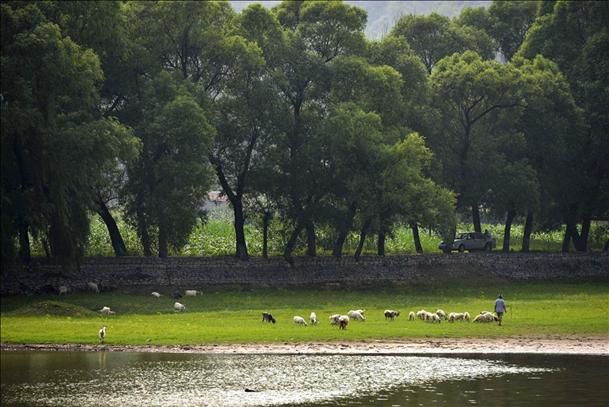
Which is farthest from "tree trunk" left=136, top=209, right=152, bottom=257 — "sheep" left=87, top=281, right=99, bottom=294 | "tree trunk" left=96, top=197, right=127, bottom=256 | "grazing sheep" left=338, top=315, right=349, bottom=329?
"grazing sheep" left=338, top=315, right=349, bottom=329

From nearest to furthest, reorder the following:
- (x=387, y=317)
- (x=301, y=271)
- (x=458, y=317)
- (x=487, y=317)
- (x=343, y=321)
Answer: (x=343, y=321) → (x=487, y=317) → (x=458, y=317) → (x=387, y=317) → (x=301, y=271)

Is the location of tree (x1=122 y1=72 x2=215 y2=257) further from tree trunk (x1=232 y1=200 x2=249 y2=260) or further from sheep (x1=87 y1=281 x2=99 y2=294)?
sheep (x1=87 y1=281 x2=99 y2=294)

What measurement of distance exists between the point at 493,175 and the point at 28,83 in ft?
148

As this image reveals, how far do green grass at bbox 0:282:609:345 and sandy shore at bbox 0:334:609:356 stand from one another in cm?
110

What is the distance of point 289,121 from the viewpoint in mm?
90438

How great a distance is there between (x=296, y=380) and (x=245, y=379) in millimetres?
2092

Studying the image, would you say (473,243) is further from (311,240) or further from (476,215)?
(311,240)

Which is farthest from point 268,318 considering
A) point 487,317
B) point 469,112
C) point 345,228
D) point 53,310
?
point 469,112

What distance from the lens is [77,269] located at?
238 feet

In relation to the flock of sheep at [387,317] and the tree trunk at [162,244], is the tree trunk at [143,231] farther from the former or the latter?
the flock of sheep at [387,317]

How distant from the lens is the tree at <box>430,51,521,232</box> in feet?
324

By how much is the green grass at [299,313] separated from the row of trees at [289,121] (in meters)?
6.02

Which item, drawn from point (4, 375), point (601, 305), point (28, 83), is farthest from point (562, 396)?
point (28, 83)

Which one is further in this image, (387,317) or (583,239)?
(583,239)
